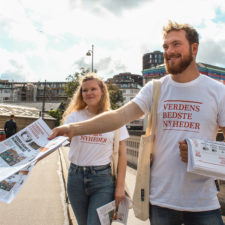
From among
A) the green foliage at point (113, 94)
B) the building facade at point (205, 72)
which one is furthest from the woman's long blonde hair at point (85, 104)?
the building facade at point (205, 72)

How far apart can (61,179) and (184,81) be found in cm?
745

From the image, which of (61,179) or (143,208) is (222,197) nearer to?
(143,208)

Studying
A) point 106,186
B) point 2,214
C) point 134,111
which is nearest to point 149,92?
point 134,111

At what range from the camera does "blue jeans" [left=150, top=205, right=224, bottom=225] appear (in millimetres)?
1777

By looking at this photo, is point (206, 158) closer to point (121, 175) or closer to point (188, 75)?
point (188, 75)

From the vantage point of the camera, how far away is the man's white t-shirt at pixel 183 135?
1810mm

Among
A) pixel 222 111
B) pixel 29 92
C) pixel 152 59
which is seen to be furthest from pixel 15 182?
pixel 152 59

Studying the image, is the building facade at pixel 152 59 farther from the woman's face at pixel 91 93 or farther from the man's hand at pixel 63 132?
the man's hand at pixel 63 132

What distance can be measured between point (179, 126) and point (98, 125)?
1.91 feet

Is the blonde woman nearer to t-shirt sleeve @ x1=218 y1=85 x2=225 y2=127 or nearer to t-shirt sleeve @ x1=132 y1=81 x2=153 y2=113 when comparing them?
t-shirt sleeve @ x1=132 y1=81 x2=153 y2=113

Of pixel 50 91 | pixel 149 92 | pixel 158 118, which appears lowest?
pixel 158 118

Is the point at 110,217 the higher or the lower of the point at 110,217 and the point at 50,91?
the lower

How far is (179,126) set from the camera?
1.88m

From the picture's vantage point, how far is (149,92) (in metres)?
2.06
